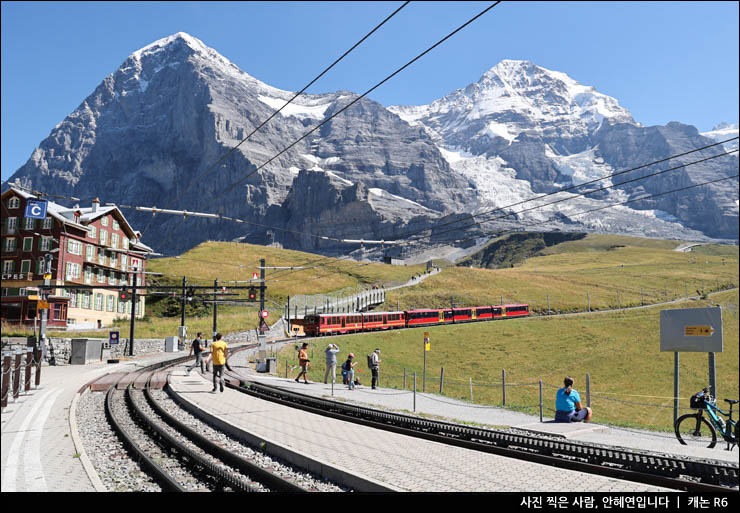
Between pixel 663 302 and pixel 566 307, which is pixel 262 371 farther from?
pixel 663 302

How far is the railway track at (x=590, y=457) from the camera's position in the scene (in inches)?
361

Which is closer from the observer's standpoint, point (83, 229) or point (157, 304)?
point (83, 229)

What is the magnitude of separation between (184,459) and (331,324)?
48740mm

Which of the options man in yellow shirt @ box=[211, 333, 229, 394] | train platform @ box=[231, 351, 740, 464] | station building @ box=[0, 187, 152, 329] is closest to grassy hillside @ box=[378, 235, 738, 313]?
station building @ box=[0, 187, 152, 329]

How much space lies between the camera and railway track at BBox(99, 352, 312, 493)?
8.94 meters

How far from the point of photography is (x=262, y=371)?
33.6 m

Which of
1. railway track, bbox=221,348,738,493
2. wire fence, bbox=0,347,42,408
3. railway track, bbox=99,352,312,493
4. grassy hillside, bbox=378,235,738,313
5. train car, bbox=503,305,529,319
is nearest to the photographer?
railway track, bbox=99,352,312,493

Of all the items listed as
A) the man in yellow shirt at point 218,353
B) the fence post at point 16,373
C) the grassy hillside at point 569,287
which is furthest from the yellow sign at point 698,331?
the grassy hillside at point 569,287

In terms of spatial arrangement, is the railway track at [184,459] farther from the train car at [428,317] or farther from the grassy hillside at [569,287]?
the grassy hillside at [569,287]

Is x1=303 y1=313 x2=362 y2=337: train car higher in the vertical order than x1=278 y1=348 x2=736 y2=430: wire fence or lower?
higher

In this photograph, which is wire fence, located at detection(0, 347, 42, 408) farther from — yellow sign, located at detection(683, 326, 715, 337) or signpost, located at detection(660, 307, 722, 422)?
yellow sign, located at detection(683, 326, 715, 337)

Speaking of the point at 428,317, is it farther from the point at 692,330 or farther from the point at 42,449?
the point at 42,449
